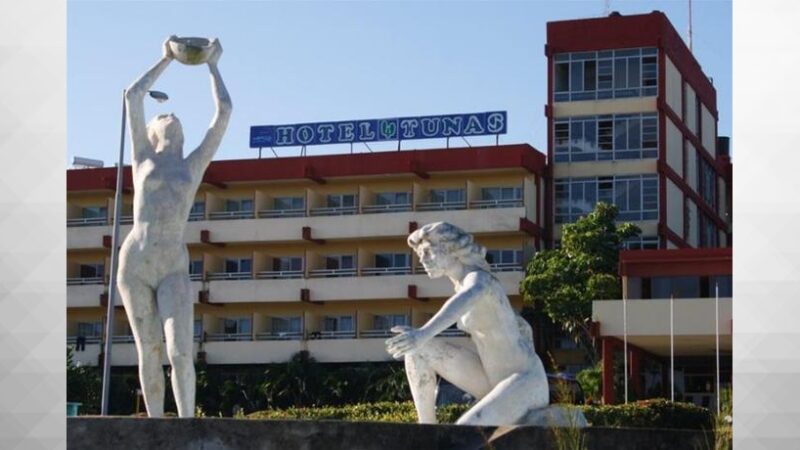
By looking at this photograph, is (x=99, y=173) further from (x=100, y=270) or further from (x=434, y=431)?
(x=434, y=431)

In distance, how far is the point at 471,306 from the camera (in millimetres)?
11266

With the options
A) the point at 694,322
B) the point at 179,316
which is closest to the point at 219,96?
the point at 179,316

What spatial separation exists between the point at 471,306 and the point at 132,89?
3408 mm

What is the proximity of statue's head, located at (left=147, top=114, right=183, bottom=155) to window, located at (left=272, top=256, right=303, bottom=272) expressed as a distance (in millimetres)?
49549

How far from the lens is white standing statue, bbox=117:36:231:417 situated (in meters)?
12.1

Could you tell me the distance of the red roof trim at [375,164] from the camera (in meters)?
59.4

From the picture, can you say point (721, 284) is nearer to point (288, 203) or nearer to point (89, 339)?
point (288, 203)

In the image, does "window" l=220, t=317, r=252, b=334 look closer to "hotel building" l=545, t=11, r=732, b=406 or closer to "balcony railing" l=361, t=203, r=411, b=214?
"balcony railing" l=361, t=203, r=411, b=214

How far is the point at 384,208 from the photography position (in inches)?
2408

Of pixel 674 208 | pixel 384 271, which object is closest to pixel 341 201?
pixel 384 271

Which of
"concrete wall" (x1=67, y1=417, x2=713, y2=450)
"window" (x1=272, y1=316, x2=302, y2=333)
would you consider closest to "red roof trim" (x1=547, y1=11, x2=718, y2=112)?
"window" (x1=272, y1=316, x2=302, y2=333)

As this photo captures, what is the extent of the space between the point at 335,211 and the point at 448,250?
5004 centimetres

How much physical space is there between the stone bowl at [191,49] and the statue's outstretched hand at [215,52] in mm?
26
